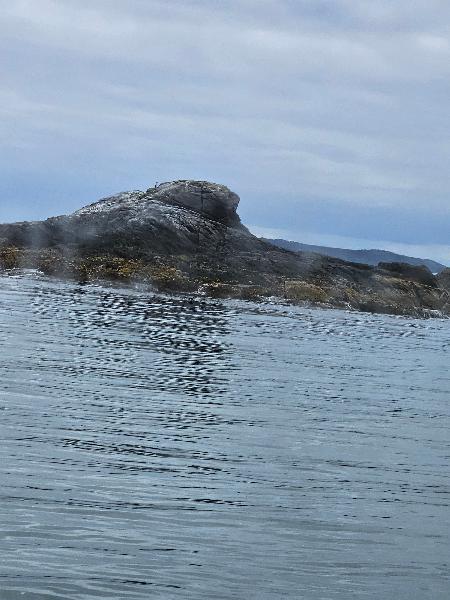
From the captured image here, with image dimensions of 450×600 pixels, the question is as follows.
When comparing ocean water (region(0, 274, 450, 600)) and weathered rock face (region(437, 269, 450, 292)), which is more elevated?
weathered rock face (region(437, 269, 450, 292))

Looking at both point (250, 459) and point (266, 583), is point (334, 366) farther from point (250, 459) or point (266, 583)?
point (266, 583)

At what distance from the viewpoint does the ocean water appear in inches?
536

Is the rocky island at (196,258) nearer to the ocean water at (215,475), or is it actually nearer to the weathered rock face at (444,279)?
the weathered rock face at (444,279)

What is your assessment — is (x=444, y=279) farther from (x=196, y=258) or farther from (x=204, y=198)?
(x=196, y=258)

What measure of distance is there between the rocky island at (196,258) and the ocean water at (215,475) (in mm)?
60470

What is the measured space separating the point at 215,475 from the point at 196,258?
314 ft

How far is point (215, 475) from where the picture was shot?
19.8 metres

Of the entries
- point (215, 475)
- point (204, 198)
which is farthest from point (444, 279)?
point (215, 475)

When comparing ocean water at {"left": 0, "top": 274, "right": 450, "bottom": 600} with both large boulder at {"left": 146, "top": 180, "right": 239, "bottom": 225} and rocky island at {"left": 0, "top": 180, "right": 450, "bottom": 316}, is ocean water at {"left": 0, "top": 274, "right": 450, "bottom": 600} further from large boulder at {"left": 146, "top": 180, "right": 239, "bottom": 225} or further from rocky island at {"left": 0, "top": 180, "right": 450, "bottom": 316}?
large boulder at {"left": 146, "top": 180, "right": 239, "bottom": 225}

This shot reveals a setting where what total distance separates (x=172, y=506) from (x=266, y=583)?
401 cm

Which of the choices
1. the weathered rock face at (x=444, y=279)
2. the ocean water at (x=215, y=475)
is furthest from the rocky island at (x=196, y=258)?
the ocean water at (x=215, y=475)

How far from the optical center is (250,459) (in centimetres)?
2186

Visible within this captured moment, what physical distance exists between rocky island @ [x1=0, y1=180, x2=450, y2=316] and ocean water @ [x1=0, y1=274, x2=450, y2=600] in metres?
60.5

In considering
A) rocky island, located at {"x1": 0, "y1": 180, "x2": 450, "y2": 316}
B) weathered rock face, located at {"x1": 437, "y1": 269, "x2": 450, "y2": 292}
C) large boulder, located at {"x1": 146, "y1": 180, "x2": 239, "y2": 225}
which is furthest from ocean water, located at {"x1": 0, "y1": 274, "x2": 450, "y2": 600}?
weathered rock face, located at {"x1": 437, "y1": 269, "x2": 450, "y2": 292}
